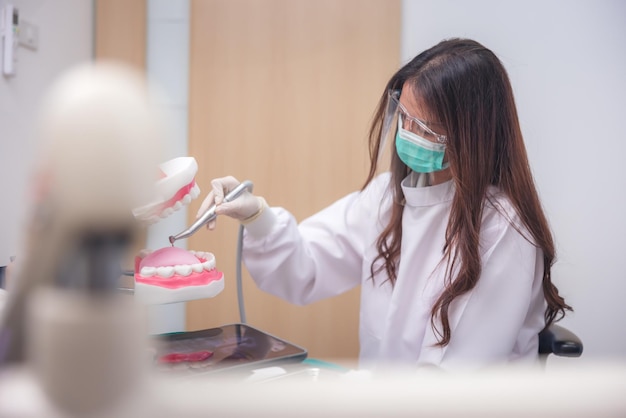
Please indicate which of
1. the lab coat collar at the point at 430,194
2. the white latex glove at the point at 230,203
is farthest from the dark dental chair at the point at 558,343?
the white latex glove at the point at 230,203

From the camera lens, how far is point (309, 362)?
0.97 m

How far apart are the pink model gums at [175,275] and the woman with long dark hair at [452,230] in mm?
317

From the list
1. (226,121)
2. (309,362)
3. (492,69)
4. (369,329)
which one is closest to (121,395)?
(309,362)

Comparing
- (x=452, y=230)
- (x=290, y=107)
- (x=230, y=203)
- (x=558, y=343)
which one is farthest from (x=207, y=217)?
(x=290, y=107)

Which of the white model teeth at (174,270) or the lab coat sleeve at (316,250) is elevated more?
the white model teeth at (174,270)

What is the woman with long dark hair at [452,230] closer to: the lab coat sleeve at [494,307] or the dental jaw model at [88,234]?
the lab coat sleeve at [494,307]

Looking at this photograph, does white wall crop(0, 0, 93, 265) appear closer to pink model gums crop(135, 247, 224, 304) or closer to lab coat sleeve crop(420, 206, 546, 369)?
pink model gums crop(135, 247, 224, 304)

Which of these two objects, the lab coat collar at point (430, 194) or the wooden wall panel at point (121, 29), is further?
the wooden wall panel at point (121, 29)

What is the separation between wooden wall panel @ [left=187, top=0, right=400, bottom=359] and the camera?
2283mm

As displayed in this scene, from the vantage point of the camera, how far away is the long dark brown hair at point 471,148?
1222mm

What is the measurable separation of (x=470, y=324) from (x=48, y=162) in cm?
119

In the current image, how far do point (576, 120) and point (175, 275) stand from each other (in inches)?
78.8

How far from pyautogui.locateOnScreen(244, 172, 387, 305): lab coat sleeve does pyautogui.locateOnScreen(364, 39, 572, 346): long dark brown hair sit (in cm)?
37

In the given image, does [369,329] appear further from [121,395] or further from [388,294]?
[121,395]
